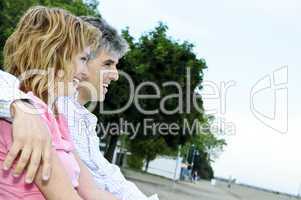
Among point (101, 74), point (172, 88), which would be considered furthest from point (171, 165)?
point (101, 74)

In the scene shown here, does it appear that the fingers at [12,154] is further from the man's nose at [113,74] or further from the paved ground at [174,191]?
the paved ground at [174,191]

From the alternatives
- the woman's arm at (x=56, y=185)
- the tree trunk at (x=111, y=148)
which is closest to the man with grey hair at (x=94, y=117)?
the woman's arm at (x=56, y=185)

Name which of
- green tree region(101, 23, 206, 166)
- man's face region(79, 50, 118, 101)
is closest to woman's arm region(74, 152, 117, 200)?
man's face region(79, 50, 118, 101)

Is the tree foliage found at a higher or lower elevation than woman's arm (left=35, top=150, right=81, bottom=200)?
higher

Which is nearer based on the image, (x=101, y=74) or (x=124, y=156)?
(x=101, y=74)

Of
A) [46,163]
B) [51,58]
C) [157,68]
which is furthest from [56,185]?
[157,68]

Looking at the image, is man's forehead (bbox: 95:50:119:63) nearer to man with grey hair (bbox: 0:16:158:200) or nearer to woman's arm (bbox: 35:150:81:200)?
man with grey hair (bbox: 0:16:158:200)

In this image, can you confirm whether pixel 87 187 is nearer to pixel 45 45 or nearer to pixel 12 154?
pixel 45 45

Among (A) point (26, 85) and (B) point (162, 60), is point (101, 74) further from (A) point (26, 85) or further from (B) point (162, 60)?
(B) point (162, 60)

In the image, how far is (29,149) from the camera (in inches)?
49.4

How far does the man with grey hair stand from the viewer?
7.98 feet

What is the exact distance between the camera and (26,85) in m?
1.66

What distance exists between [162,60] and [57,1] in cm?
633

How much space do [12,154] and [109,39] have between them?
1778 mm
